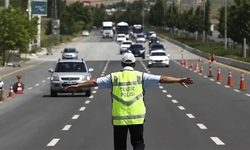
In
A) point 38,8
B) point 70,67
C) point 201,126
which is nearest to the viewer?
point 201,126

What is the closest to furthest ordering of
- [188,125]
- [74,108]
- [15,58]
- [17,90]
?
[188,125]
[74,108]
[17,90]
[15,58]

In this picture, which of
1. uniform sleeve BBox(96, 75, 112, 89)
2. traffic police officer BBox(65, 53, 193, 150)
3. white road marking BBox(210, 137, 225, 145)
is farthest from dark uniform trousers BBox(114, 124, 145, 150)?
white road marking BBox(210, 137, 225, 145)

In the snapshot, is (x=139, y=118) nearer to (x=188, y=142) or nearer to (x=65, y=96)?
(x=188, y=142)

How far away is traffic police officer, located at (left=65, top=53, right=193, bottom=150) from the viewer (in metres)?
8.38

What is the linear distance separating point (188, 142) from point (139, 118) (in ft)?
20.4

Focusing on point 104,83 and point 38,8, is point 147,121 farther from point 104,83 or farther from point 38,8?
point 38,8

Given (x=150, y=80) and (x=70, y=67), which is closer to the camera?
(x=150, y=80)

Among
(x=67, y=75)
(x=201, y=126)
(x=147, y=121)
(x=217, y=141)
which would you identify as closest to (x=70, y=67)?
(x=67, y=75)

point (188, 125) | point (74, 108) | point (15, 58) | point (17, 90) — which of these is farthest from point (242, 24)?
point (188, 125)

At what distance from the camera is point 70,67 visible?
1165 inches

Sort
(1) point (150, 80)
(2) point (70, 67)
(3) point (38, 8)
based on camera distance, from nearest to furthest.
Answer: (1) point (150, 80), (2) point (70, 67), (3) point (38, 8)

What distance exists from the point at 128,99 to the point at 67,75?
20163 millimetres

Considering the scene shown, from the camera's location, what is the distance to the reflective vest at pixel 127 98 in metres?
8.37

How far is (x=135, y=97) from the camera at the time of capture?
8.45 m
